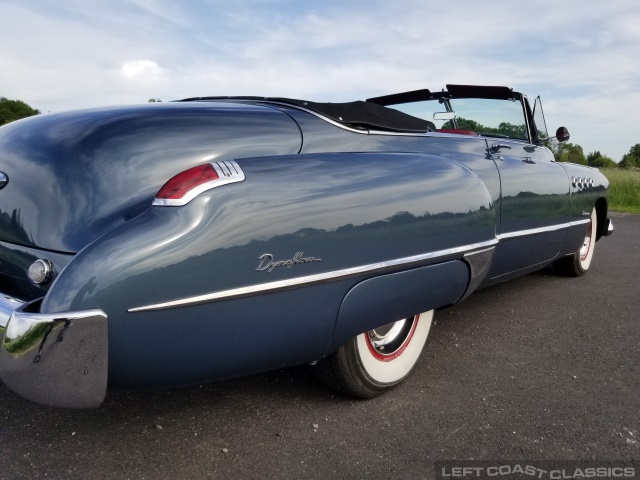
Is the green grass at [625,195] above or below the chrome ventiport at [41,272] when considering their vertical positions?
below

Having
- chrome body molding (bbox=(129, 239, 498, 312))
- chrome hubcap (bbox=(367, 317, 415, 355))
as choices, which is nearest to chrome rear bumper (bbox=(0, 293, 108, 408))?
chrome body molding (bbox=(129, 239, 498, 312))

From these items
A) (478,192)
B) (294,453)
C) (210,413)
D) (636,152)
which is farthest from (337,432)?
(636,152)

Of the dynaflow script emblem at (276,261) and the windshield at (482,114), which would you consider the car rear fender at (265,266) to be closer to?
the dynaflow script emblem at (276,261)

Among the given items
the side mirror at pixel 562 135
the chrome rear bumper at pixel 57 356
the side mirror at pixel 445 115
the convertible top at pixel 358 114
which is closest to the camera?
the chrome rear bumper at pixel 57 356

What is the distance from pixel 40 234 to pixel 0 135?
0.64m

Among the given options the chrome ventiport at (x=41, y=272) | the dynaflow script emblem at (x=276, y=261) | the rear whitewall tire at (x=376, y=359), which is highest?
the dynaflow script emblem at (x=276, y=261)

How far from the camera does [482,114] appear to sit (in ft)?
13.5

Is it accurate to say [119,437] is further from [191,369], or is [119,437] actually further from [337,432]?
[337,432]

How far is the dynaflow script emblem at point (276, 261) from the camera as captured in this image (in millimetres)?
1629

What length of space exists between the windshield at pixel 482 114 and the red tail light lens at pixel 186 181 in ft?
8.96

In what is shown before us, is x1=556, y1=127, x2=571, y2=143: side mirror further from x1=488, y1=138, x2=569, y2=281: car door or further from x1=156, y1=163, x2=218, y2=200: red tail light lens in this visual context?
x1=156, y1=163, x2=218, y2=200: red tail light lens

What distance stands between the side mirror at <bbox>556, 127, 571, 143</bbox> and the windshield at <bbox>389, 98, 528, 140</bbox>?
47 centimetres

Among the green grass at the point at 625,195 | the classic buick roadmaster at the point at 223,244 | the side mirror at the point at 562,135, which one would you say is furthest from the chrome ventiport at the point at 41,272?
the green grass at the point at 625,195

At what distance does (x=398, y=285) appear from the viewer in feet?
6.63
